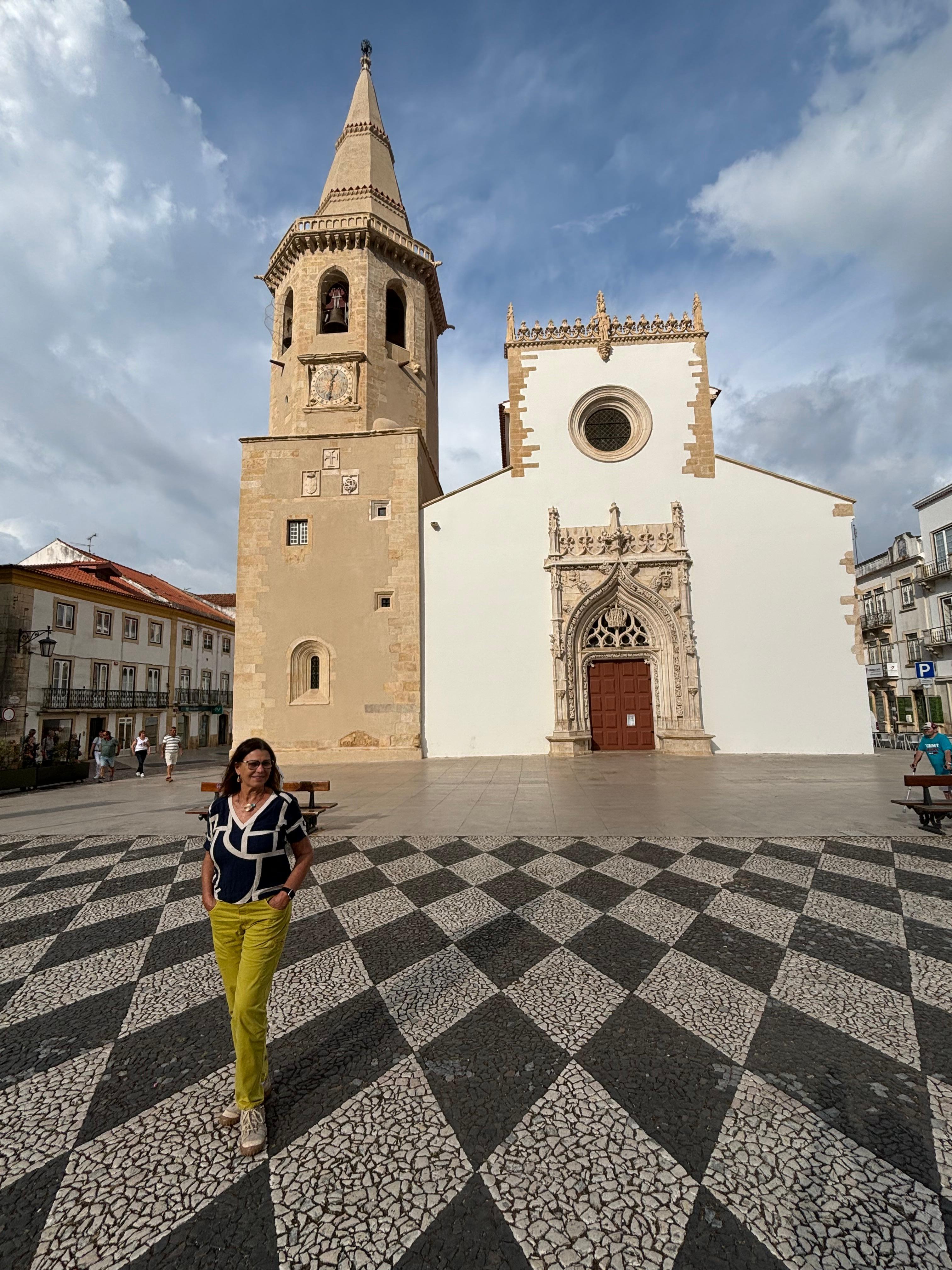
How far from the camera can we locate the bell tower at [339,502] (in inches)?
596

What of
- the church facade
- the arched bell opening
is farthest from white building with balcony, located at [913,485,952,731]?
the arched bell opening

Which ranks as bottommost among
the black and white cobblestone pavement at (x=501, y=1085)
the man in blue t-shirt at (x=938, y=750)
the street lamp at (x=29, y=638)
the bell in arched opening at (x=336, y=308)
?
the black and white cobblestone pavement at (x=501, y=1085)

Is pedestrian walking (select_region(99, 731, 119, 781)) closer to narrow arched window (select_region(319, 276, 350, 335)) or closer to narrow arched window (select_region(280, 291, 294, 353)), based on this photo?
narrow arched window (select_region(280, 291, 294, 353))

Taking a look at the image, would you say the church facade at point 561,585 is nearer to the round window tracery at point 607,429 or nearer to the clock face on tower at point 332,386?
the round window tracery at point 607,429

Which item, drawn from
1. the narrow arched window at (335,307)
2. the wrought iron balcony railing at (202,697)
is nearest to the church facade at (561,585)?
the narrow arched window at (335,307)

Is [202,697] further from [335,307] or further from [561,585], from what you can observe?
[561,585]

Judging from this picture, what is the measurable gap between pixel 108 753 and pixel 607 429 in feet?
54.9

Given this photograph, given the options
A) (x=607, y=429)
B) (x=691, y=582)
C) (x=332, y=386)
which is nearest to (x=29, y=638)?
(x=332, y=386)

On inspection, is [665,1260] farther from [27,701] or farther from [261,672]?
[27,701]

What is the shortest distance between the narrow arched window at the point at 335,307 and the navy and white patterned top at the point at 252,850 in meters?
19.2

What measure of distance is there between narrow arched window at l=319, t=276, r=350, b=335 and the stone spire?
6.56 feet

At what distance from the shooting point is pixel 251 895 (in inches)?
88.7

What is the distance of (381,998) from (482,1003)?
543 millimetres

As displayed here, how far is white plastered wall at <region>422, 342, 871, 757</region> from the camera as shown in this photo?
14.5 metres
